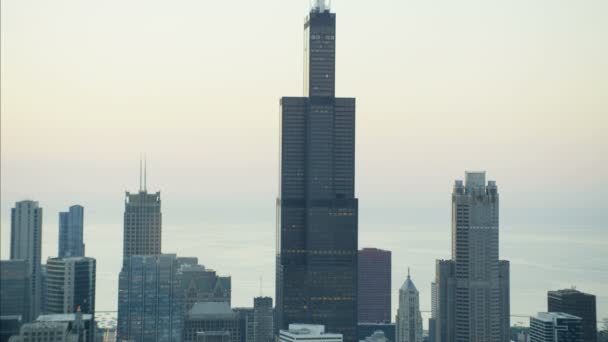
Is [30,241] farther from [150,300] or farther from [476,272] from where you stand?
[476,272]

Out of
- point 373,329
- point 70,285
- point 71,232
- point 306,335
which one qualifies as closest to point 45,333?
point 70,285

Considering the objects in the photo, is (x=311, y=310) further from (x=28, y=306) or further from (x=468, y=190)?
(x=28, y=306)

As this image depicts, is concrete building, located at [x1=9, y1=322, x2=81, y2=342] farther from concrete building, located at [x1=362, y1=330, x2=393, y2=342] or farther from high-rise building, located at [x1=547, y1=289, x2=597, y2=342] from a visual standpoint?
concrete building, located at [x1=362, y1=330, x2=393, y2=342]

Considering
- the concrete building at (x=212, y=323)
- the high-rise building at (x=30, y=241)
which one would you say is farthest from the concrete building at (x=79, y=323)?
the concrete building at (x=212, y=323)

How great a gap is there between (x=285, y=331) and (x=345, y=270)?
9.27ft

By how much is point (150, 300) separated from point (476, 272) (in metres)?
6.22

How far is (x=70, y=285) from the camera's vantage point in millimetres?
12656

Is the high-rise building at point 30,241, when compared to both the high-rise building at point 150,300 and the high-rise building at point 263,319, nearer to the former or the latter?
the high-rise building at point 150,300

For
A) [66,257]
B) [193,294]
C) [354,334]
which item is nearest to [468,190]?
[354,334]

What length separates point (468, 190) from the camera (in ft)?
66.7

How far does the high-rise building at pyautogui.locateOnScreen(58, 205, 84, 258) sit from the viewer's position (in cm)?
1198

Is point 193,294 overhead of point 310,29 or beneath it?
beneath

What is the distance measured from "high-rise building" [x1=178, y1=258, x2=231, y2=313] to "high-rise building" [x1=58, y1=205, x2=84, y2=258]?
202 inches

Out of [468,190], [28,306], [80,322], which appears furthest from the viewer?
[468,190]
